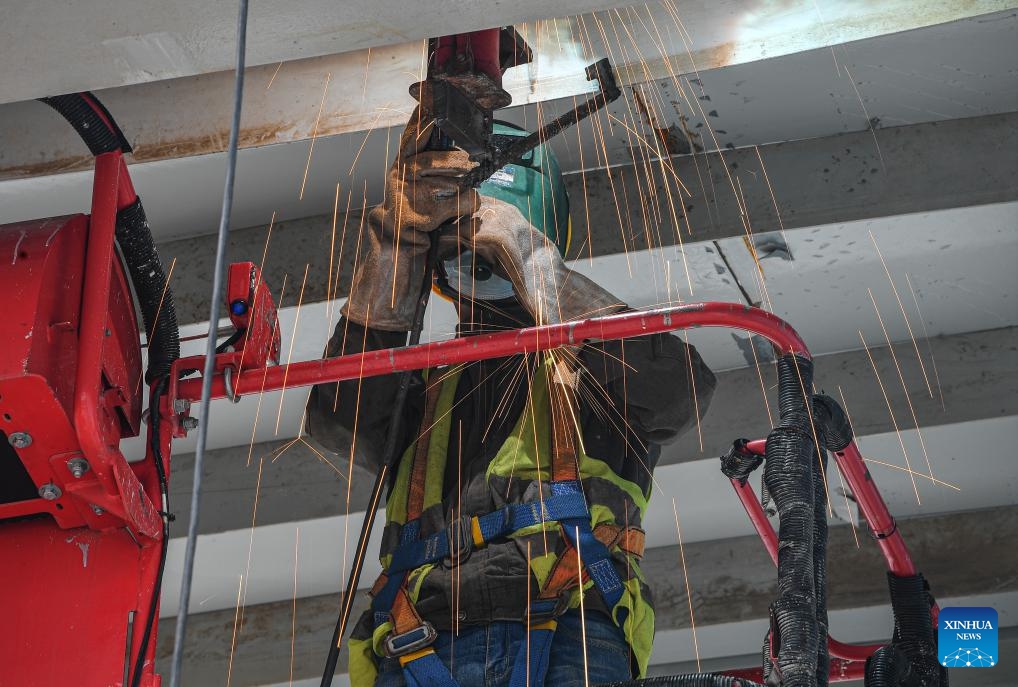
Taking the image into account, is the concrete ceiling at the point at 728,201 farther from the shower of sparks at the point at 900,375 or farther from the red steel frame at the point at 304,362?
the red steel frame at the point at 304,362

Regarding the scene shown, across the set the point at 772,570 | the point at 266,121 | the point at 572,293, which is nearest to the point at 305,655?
the point at 772,570

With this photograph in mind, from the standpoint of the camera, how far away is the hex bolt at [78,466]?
9.02ft

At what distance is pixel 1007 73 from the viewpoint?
4.38 m

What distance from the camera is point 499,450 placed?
359 cm

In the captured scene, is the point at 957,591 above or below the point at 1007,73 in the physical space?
below

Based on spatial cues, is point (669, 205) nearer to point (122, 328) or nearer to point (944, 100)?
point (944, 100)

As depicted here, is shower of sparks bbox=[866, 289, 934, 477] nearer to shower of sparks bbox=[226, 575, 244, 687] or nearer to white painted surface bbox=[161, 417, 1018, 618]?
white painted surface bbox=[161, 417, 1018, 618]

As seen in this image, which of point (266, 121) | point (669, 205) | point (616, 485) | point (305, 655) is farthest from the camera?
point (305, 655)

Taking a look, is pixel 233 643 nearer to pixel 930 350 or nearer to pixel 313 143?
pixel 313 143

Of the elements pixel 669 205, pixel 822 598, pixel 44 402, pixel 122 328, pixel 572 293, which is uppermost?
pixel 669 205

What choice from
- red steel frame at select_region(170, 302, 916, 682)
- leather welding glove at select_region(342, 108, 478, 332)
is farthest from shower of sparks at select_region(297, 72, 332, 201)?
red steel frame at select_region(170, 302, 916, 682)

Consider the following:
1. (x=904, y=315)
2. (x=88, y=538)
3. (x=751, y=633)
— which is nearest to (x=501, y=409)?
(x=88, y=538)

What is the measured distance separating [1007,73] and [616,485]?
1.97m

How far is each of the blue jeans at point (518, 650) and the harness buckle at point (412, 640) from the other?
0.05m
